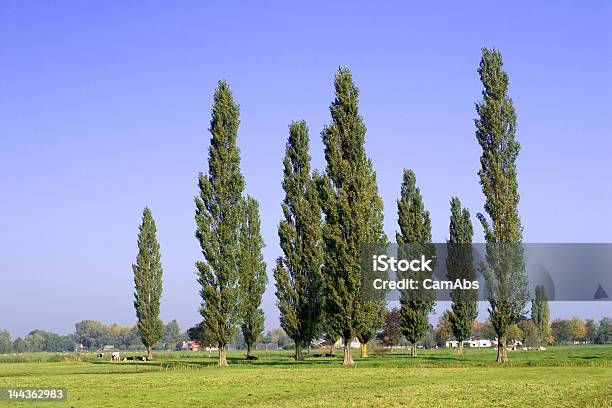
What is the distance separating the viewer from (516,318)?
62.1 meters

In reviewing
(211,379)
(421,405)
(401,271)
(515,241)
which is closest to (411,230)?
(401,271)

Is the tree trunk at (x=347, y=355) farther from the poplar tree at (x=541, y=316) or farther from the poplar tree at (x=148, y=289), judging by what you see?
the poplar tree at (x=541, y=316)

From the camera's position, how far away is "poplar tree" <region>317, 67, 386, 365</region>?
59.4 m

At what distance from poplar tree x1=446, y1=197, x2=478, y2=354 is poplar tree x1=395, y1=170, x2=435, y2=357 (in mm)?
3180

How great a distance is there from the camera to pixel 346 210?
6069 cm

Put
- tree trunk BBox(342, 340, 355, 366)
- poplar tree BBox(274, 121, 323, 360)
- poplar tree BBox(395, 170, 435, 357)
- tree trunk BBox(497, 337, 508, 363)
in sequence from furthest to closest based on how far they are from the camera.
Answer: poplar tree BBox(395, 170, 435, 357) → poplar tree BBox(274, 121, 323, 360) → tree trunk BBox(497, 337, 508, 363) → tree trunk BBox(342, 340, 355, 366)

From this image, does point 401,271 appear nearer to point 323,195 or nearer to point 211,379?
point 323,195

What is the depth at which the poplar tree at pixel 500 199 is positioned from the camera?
6173cm

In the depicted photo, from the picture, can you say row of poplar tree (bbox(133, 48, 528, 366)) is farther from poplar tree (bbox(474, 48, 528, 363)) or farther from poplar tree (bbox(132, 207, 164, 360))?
poplar tree (bbox(132, 207, 164, 360))

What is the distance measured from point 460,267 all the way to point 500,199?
75.3 ft

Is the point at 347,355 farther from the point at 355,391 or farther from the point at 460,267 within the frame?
the point at 460,267

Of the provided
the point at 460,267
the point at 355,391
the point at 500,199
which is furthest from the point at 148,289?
the point at 355,391

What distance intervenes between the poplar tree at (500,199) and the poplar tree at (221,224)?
2226 centimetres

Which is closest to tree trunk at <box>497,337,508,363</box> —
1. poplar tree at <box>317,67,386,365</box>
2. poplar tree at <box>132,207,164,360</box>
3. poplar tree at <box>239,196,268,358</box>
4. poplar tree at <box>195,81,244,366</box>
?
poplar tree at <box>317,67,386,365</box>
